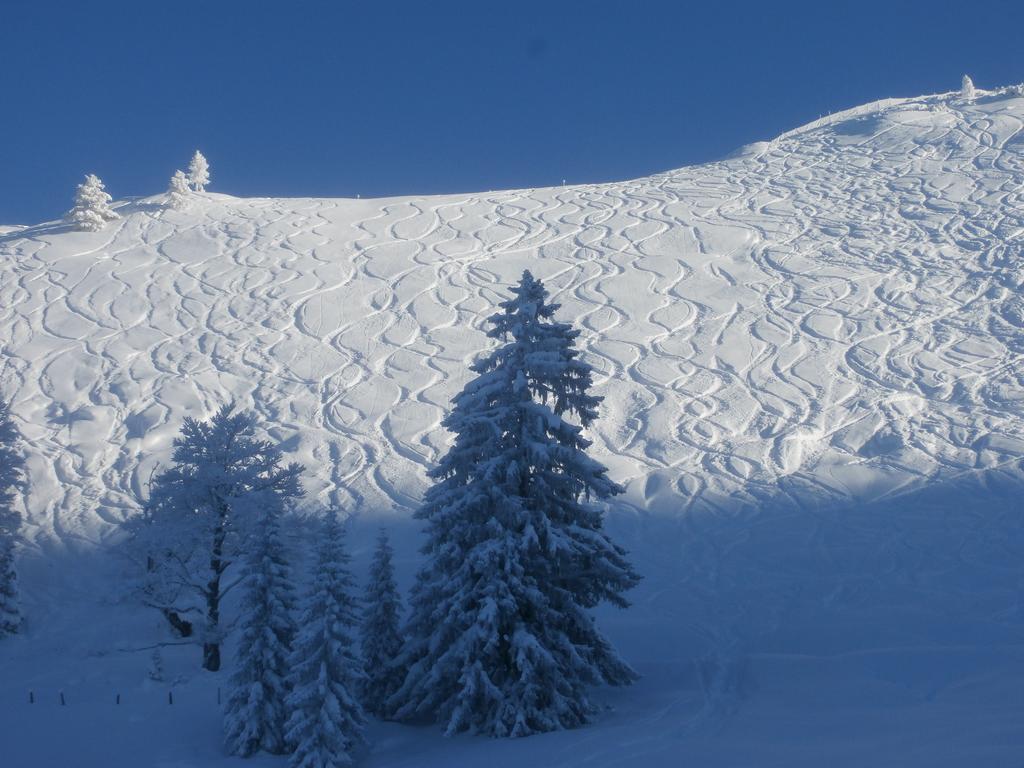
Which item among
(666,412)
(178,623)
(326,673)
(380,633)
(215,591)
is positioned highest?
(666,412)

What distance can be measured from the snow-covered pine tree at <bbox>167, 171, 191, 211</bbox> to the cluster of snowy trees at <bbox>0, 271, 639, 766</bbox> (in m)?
46.7

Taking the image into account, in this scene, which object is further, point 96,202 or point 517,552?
point 96,202

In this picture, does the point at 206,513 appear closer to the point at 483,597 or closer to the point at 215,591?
the point at 215,591

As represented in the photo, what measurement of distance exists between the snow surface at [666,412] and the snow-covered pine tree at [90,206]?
2.07m

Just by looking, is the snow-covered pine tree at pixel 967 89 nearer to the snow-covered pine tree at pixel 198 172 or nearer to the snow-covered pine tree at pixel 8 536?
the snow-covered pine tree at pixel 198 172

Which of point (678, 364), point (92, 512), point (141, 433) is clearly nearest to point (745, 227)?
point (678, 364)

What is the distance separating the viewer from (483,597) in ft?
53.3

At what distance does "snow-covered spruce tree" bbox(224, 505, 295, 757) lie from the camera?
56.7ft

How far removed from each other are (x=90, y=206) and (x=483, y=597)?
164ft

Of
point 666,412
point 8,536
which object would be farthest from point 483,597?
point 666,412

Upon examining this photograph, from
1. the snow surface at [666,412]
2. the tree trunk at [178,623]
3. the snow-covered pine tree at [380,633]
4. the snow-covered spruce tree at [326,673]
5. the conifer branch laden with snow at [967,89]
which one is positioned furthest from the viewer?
the conifer branch laden with snow at [967,89]

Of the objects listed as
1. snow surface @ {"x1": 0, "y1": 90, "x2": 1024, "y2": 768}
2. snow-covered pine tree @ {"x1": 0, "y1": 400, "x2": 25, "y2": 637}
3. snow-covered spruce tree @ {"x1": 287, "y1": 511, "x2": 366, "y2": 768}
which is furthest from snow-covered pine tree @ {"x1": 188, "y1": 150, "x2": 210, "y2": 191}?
snow-covered spruce tree @ {"x1": 287, "y1": 511, "x2": 366, "y2": 768}

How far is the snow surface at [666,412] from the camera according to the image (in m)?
17.6

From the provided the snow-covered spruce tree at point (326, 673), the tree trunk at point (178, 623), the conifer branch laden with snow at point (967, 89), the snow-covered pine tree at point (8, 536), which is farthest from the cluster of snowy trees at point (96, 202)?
the conifer branch laden with snow at point (967, 89)
